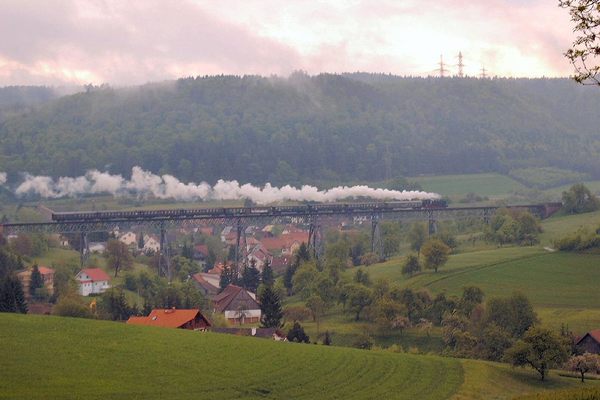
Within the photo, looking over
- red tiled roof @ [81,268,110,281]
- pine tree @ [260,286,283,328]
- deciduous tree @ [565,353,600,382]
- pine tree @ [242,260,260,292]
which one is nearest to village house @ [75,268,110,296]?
red tiled roof @ [81,268,110,281]

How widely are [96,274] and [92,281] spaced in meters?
1.94

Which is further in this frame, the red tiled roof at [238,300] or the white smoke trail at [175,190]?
the white smoke trail at [175,190]

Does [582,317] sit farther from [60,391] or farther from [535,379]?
[60,391]

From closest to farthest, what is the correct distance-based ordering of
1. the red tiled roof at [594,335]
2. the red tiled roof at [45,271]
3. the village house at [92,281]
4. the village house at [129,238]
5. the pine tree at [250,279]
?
the red tiled roof at [594,335] < the village house at [92,281] < the red tiled roof at [45,271] < the pine tree at [250,279] < the village house at [129,238]

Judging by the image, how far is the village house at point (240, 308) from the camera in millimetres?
82688

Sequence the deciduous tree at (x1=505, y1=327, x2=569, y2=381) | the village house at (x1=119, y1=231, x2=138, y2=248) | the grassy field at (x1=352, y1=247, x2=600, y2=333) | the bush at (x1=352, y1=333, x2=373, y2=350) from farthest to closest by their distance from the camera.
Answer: the village house at (x1=119, y1=231, x2=138, y2=248)
the grassy field at (x1=352, y1=247, x2=600, y2=333)
the bush at (x1=352, y1=333, x2=373, y2=350)
the deciduous tree at (x1=505, y1=327, x2=569, y2=381)

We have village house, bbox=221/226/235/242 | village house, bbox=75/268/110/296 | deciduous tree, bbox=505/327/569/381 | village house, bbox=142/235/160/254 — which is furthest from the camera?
village house, bbox=221/226/235/242

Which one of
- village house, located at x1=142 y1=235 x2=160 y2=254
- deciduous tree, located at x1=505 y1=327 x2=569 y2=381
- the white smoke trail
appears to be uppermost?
the white smoke trail

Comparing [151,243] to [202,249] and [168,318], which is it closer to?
[202,249]

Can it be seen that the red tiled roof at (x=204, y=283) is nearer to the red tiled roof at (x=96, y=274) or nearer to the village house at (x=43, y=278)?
the red tiled roof at (x=96, y=274)

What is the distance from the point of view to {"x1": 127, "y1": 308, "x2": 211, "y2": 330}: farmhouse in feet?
209

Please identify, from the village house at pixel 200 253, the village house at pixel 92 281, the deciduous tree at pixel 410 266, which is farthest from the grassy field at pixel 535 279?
the village house at pixel 200 253

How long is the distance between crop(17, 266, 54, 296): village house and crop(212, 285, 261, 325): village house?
16.0 metres

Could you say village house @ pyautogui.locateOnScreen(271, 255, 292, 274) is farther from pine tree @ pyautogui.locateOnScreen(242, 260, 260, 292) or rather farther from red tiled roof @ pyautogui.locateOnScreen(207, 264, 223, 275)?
pine tree @ pyautogui.locateOnScreen(242, 260, 260, 292)
